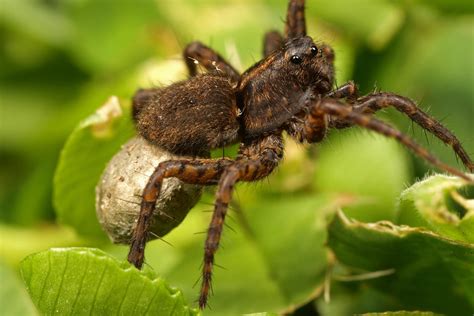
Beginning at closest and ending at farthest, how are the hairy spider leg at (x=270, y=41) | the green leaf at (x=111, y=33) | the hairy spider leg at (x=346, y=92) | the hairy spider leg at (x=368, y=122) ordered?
the hairy spider leg at (x=368, y=122)
the hairy spider leg at (x=346, y=92)
the hairy spider leg at (x=270, y=41)
the green leaf at (x=111, y=33)

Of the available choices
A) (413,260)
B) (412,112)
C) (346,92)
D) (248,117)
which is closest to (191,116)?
(248,117)

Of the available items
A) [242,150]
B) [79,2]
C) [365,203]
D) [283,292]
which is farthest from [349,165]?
[79,2]

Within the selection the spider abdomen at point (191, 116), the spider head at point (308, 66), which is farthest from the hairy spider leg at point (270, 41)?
the spider abdomen at point (191, 116)

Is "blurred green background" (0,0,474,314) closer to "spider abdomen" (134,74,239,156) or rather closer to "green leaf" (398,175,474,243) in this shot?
"spider abdomen" (134,74,239,156)

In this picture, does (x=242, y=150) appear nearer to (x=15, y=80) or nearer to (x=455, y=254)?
(x=455, y=254)

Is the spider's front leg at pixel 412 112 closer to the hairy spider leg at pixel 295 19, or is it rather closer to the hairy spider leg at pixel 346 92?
the hairy spider leg at pixel 346 92

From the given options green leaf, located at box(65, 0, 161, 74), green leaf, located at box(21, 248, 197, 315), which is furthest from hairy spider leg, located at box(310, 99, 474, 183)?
green leaf, located at box(65, 0, 161, 74)
